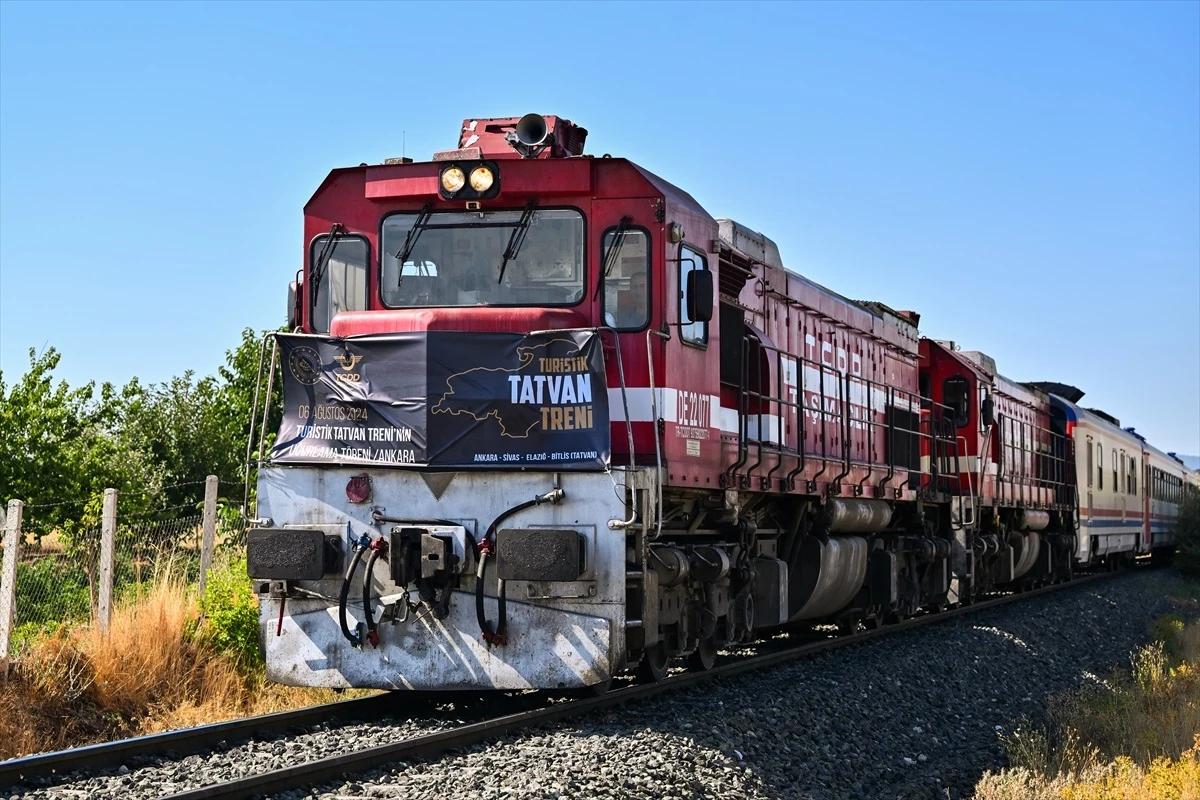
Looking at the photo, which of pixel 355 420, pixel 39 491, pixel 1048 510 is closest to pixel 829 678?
pixel 355 420

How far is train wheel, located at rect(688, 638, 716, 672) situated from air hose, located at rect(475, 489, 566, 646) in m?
2.52

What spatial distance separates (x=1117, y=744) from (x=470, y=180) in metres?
6.11

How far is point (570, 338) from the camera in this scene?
Answer: 798 cm

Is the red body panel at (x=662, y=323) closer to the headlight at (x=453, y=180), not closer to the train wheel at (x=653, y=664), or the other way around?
the headlight at (x=453, y=180)

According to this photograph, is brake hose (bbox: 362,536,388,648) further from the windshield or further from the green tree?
the green tree

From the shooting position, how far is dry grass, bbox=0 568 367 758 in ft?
27.6

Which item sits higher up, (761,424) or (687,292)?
(687,292)

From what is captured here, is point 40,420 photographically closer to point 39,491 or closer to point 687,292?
point 39,491

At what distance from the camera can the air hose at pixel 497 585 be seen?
24.9 ft

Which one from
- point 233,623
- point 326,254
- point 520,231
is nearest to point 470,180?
point 520,231

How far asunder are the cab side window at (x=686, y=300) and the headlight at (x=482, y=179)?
1331 mm

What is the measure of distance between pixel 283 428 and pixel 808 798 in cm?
401

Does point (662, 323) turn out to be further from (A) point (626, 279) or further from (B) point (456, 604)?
(B) point (456, 604)

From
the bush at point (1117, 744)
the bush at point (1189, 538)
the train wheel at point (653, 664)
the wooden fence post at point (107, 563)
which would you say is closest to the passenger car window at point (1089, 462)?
the bush at point (1189, 538)
